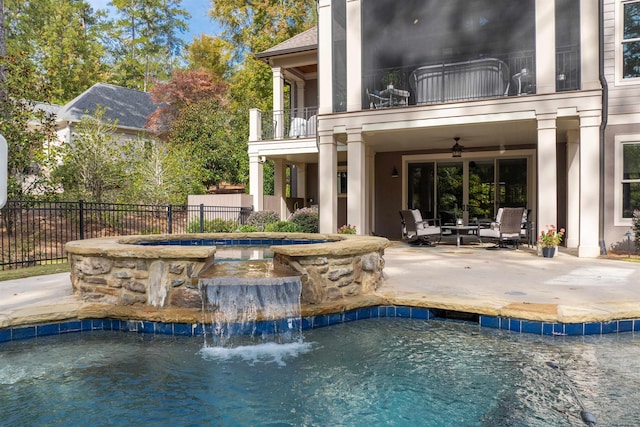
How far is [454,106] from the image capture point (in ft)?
28.4

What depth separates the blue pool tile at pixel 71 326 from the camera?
151 inches

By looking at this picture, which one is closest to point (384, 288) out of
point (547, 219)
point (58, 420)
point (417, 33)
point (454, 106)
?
point (58, 420)

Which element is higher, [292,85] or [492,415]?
[292,85]

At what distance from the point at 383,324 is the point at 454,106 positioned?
235 inches

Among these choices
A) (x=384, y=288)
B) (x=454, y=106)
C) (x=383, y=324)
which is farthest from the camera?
(x=454, y=106)

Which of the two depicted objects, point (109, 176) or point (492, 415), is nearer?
point (492, 415)

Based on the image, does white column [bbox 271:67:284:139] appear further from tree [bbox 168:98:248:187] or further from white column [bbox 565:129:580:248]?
white column [bbox 565:129:580:248]

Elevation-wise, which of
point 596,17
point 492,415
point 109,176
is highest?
point 596,17

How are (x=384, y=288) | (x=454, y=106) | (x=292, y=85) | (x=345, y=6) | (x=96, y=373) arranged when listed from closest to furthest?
(x=96, y=373) < (x=384, y=288) < (x=454, y=106) < (x=345, y=6) < (x=292, y=85)

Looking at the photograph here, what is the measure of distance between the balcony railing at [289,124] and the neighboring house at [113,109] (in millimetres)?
9136

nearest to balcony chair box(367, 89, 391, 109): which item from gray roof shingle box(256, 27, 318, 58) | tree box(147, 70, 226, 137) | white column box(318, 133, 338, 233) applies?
white column box(318, 133, 338, 233)

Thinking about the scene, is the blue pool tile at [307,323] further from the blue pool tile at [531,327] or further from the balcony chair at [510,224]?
the balcony chair at [510,224]

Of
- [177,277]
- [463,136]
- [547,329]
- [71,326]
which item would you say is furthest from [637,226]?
[71,326]

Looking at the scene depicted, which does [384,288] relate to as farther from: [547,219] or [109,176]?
[109,176]
